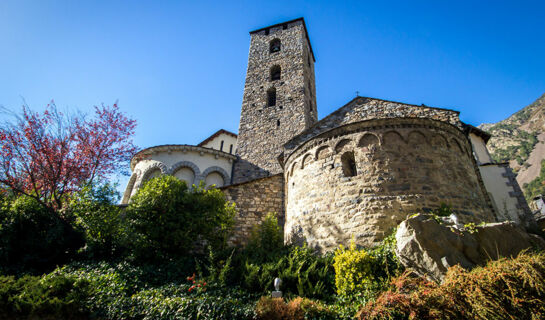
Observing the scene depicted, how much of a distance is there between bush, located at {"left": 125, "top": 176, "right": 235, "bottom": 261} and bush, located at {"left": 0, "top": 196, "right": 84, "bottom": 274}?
105 inches

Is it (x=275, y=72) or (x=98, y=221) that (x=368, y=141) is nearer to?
Result: (x=98, y=221)

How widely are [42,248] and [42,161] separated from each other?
3.44 m

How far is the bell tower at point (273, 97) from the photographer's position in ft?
56.6

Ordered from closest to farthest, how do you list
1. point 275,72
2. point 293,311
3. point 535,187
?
point 293,311 → point 275,72 → point 535,187

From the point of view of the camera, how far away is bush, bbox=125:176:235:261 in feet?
27.5

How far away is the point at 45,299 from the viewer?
5.77 meters

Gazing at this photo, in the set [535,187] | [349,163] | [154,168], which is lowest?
[349,163]

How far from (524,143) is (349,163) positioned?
249ft

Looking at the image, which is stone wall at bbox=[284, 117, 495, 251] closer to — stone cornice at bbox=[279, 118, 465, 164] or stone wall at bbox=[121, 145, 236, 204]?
stone cornice at bbox=[279, 118, 465, 164]

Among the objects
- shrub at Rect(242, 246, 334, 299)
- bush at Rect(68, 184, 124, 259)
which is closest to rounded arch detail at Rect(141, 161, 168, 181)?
bush at Rect(68, 184, 124, 259)

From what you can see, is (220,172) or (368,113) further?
(220,172)

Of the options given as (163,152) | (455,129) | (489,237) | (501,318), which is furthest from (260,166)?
(501,318)

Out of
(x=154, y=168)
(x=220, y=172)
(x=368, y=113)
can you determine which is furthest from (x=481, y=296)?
(x=154, y=168)

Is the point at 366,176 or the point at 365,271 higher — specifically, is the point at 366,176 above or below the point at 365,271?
above
